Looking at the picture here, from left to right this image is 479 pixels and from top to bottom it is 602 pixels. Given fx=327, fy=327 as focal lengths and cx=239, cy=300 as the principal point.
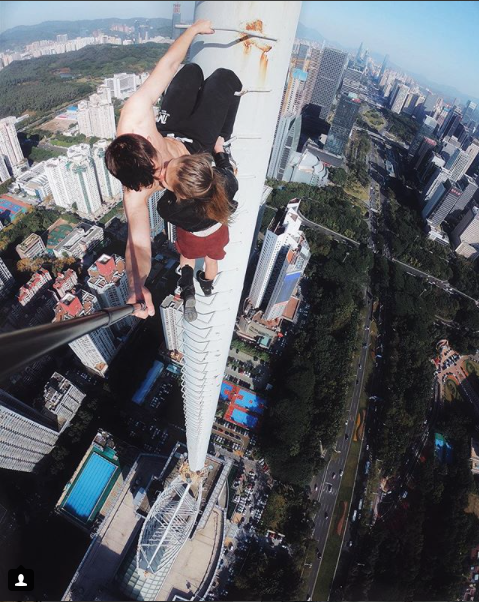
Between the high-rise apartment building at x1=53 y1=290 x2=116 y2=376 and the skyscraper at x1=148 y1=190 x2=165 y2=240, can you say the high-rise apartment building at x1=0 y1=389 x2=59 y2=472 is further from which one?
the skyscraper at x1=148 y1=190 x2=165 y2=240

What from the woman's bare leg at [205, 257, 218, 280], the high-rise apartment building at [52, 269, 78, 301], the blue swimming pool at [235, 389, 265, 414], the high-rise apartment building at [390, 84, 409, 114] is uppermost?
the woman's bare leg at [205, 257, 218, 280]

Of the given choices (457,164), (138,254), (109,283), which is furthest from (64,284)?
(457,164)

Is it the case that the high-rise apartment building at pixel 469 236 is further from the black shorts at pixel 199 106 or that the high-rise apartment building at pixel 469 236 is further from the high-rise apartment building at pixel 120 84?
the high-rise apartment building at pixel 120 84

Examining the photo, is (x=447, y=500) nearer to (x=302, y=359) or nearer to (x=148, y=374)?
(x=302, y=359)

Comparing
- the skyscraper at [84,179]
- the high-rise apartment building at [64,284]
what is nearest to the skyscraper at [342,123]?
the skyscraper at [84,179]

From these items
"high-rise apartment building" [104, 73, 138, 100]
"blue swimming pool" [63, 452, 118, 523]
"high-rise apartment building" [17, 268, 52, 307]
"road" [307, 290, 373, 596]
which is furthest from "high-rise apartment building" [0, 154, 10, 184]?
"road" [307, 290, 373, 596]
